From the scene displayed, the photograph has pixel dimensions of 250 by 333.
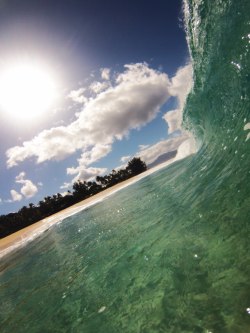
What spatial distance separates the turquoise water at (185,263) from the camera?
326 cm

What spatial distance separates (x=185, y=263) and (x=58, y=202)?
205 ft

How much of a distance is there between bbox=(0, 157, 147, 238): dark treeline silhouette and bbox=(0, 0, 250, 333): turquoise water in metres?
51.9

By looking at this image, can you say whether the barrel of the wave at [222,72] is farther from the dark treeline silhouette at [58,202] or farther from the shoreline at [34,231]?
the dark treeline silhouette at [58,202]

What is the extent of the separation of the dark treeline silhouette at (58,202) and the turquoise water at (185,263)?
5187 centimetres

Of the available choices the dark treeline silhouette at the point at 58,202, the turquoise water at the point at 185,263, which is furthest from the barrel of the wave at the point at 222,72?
the dark treeline silhouette at the point at 58,202

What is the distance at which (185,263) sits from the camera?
13.9 feet

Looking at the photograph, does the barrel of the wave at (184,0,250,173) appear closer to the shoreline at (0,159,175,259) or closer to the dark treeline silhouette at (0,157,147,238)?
the shoreline at (0,159,175,259)

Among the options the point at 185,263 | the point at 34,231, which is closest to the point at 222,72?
the point at 185,263

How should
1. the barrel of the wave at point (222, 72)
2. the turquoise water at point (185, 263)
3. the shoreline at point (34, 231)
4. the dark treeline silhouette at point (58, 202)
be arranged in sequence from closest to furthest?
the turquoise water at point (185, 263), the barrel of the wave at point (222, 72), the shoreline at point (34, 231), the dark treeline silhouette at point (58, 202)

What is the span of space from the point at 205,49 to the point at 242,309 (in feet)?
35.0

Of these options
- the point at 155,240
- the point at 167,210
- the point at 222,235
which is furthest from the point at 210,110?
the point at 222,235

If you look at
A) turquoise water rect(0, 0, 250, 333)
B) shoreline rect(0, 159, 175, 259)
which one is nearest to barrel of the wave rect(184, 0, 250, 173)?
turquoise water rect(0, 0, 250, 333)

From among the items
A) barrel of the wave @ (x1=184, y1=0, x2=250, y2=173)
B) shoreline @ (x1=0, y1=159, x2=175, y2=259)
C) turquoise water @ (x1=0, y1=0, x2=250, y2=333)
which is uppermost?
barrel of the wave @ (x1=184, y1=0, x2=250, y2=173)

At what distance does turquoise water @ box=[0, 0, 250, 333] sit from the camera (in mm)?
3258
